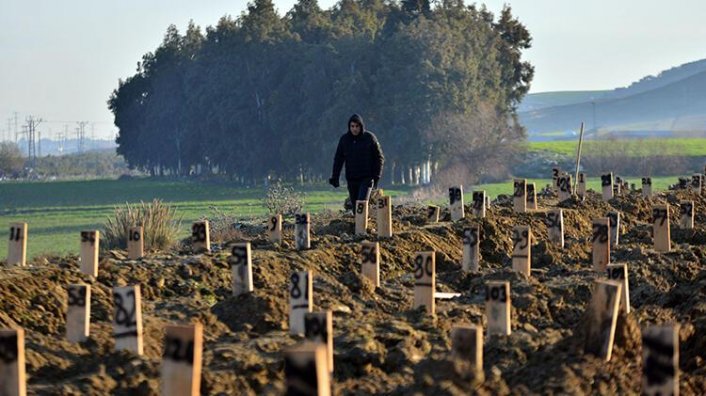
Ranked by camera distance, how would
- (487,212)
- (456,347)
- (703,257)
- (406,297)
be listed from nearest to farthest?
(456,347), (406,297), (703,257), (487,212)

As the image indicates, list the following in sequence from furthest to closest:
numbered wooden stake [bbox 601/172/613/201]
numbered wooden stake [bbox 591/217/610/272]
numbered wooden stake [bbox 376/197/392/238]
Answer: numbered wooden stake [bbox 601/172/613/201] < numbered wooden stake [bbox 376/197/392/238] < numbered wooden stake [bbox 591/217/610/272]

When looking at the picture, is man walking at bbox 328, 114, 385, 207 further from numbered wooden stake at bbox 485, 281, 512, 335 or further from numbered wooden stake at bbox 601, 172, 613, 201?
numbered wooden stake at bbox 485, 281, 512, 335

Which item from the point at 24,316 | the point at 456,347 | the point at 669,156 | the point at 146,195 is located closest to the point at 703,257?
the point at 24,316

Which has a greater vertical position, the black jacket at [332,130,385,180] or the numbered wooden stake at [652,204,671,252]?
the black jacket at [332,130,385,180]

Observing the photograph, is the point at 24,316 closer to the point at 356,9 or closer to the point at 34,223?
the point at 34,223

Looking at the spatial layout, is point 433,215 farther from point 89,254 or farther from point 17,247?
point 89,254

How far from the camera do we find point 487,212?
76.7 ft

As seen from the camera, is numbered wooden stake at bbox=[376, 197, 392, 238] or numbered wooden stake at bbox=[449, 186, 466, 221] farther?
numbered wooden stake at bbox=[449, 186, 466, 221]

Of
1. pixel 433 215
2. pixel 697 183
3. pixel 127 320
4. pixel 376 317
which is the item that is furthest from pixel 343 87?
pixel 127 320

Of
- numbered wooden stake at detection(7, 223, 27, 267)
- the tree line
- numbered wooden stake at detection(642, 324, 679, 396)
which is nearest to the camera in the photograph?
numbered wooden stake at detection(642, 324, 679, 396)

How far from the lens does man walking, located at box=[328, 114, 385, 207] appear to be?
22250 millimetres

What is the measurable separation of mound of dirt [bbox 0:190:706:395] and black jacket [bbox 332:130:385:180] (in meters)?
2.00

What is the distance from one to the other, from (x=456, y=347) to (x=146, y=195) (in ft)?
243

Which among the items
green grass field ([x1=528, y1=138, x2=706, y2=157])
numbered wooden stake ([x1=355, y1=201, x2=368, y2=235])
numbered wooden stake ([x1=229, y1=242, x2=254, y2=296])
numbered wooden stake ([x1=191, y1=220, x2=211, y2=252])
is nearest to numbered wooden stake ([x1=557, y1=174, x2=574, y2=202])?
numbered wooden stake ([x1=355, y1=201, x2=368, y2=235])
